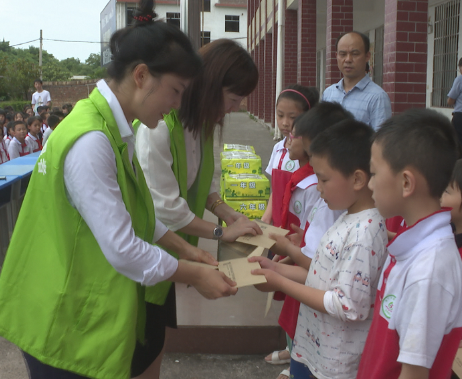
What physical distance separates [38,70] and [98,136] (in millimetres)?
37306

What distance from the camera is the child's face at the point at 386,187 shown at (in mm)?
1353

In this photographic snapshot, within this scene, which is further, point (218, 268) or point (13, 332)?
point (218, 268)

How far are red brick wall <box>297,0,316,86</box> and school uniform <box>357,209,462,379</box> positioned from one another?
9.77m

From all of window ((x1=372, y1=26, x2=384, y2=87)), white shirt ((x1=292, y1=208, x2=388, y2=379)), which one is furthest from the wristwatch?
window ((x1=372, y1=26, x2=384, y2=87))

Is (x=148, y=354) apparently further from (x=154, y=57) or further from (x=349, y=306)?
(x=154, y=57)

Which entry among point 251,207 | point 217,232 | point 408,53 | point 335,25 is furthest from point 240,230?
point 335,25

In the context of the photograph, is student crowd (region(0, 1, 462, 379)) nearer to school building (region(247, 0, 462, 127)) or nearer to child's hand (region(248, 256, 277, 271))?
child's hand (region(248, 256, 277, 271))

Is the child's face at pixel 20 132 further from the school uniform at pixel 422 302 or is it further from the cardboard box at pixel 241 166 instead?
the school uniform at pixel 422 302

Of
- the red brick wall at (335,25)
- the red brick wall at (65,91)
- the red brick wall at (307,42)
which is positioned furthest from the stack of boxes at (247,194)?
the red brick wall at (65,91)

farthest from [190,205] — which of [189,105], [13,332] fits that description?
[13,332]

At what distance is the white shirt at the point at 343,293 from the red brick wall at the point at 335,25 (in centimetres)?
587

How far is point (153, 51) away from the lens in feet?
5.09

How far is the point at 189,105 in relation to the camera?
2137 mm

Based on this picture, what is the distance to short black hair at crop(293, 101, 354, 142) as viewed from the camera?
2273mm
